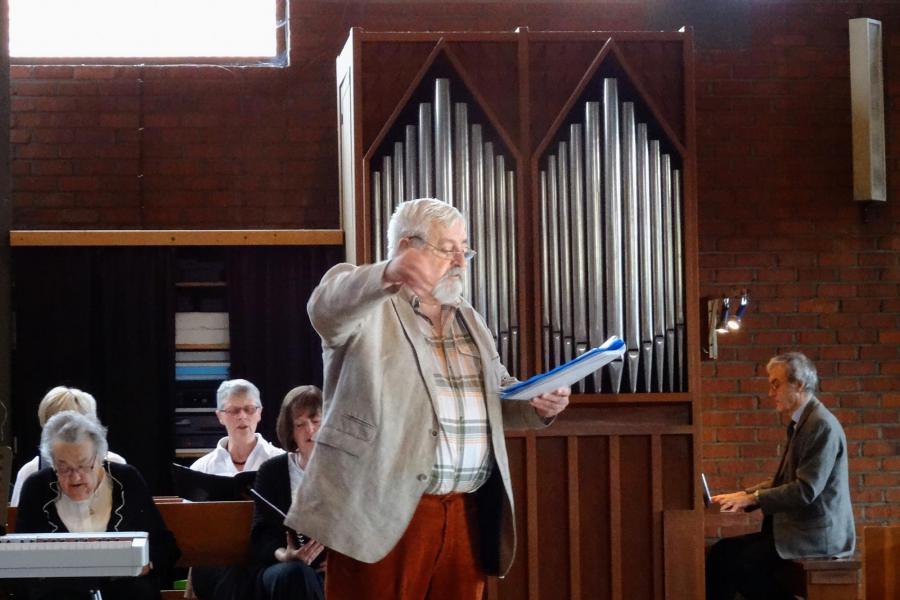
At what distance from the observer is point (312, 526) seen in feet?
8.89

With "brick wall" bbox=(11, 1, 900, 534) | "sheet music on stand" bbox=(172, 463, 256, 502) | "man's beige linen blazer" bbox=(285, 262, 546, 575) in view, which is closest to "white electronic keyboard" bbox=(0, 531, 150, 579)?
"man's beige linen blazer" bbox=(285, 262, 546, 575)

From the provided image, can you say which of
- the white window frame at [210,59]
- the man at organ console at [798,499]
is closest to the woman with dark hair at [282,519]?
the man at organ console at [798,499]

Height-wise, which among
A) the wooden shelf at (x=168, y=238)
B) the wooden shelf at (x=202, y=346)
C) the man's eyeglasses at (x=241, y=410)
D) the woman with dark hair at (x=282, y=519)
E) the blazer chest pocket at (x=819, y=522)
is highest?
the wooden shelf at (x=168, y=238)

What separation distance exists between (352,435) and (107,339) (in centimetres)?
375

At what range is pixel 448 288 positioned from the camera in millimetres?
2863

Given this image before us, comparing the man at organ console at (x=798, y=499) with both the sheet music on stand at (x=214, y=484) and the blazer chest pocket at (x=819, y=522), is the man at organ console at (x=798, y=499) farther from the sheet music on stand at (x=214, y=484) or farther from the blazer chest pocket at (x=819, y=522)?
the sheet music on stand at (x=214, y=484)

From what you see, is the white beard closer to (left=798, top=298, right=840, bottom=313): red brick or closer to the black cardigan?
the black cardigan

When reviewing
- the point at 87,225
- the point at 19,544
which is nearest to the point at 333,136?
the point at 87,225

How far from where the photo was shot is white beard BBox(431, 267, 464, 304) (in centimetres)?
284

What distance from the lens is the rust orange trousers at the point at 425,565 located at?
108 inches

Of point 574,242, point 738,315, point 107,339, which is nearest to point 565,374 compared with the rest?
point 574,242

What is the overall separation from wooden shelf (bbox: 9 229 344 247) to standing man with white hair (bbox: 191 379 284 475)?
101 centimetres

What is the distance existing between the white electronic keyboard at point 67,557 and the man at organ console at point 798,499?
10.7ft

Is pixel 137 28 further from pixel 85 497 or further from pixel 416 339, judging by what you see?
pixel 416 339
